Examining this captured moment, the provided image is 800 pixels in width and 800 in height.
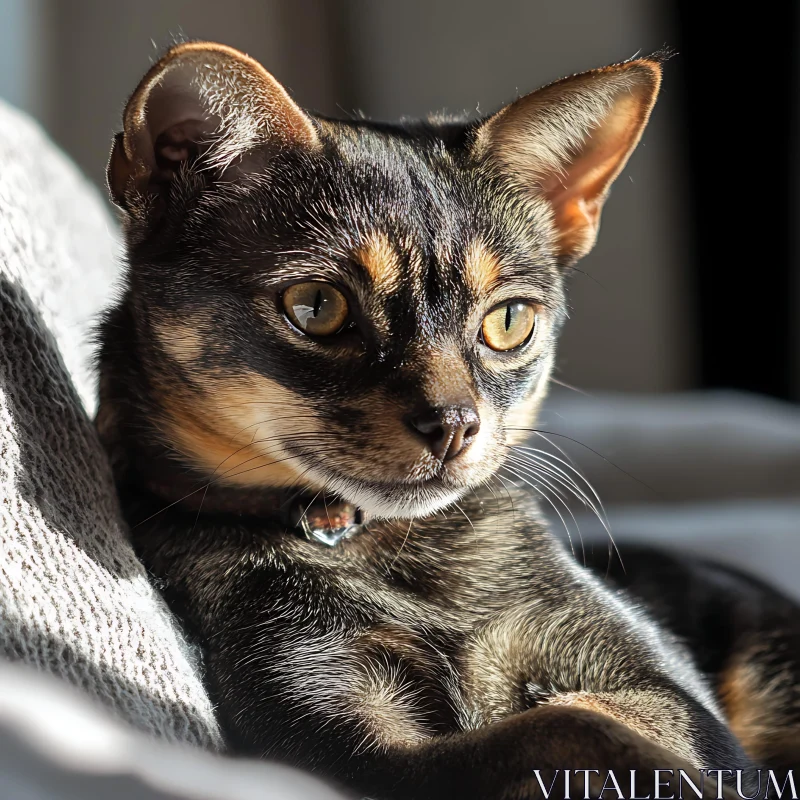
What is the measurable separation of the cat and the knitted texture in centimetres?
6

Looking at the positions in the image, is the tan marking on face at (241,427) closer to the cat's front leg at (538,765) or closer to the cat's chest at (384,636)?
the cat's chest at (384,636)

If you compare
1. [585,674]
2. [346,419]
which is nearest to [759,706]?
[585,674]

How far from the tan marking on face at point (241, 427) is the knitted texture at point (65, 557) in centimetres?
8

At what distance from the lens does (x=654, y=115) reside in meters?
2.54

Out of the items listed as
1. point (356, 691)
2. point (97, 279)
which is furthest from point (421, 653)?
point (97, 279)

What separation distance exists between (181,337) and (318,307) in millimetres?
146

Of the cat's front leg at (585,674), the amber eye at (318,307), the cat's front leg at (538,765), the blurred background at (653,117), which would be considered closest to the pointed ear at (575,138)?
the amber eye at (318,307)

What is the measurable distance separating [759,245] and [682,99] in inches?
19.3

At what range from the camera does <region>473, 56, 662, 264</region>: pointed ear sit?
872mm

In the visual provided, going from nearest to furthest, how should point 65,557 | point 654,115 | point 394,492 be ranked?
1. point 65,557
2. point 394,492
3. point 654,115

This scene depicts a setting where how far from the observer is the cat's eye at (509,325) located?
33.0 inches

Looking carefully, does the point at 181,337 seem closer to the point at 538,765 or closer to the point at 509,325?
the point at 509,325

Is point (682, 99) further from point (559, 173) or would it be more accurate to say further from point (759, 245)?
point (559, 173)

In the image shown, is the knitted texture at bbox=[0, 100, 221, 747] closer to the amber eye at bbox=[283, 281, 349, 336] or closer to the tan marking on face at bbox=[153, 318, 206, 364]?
the tan marking on face at bbox=[153, 318, 206, 364]
